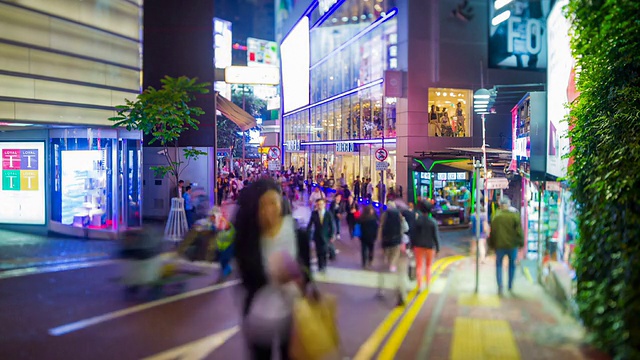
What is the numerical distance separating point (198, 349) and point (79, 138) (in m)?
12.8

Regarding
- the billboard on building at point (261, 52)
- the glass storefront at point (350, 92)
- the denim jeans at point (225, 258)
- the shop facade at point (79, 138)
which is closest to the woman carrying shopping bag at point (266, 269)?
the denim jeans at point (225, 258)

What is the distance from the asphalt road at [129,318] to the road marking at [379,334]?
10 cm

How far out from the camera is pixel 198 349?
7109 millimetres

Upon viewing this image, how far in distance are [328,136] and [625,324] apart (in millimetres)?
38285

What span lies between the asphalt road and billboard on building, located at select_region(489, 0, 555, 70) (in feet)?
64.1

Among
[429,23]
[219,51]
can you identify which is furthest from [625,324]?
[219,51]

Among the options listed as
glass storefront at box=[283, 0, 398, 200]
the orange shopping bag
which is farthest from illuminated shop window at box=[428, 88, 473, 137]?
the orange shopping bag

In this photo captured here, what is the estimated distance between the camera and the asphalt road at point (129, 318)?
714cm

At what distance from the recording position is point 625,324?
18.4 ft

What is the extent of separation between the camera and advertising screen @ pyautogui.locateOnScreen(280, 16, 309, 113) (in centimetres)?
5194

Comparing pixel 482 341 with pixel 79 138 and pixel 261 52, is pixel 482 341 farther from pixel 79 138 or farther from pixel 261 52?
pixel 261 52

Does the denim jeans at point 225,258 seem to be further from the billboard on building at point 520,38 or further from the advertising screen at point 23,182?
the billboard on building at point 520,38

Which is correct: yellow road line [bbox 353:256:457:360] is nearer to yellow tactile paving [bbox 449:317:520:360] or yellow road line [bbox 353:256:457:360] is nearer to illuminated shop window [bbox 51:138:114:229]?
yellow tactile paving [bbox 449:317:520:360]

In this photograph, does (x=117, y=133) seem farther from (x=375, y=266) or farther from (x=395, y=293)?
(x=395, y=293)
